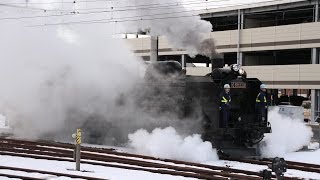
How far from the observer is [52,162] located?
1019 centimetres

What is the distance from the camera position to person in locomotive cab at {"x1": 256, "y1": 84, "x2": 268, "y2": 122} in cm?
1190

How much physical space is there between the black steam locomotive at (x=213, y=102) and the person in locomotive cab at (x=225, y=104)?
143 millimetres

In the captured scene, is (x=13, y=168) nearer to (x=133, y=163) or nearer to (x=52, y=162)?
(x=52, y=162)

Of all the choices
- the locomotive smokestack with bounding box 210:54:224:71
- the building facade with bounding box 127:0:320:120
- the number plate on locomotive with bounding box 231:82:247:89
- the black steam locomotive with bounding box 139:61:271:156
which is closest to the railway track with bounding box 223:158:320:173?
the black steam locomotive with bounding box 139:61:271:156

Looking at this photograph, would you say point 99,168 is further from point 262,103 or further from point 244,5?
point 244,5

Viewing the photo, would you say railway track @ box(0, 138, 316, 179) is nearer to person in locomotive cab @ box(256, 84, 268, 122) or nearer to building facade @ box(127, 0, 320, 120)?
person in locomotive cab @ box(256, 84, 268, 122)

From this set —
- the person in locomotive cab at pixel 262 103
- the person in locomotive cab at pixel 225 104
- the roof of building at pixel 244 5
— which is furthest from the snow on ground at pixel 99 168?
the roof of building at pixel 244 5

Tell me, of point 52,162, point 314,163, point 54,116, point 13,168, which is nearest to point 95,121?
point 54,116

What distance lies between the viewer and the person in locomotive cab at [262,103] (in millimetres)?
11898

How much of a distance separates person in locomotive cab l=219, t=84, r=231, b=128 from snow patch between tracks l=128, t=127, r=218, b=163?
678 millimetres

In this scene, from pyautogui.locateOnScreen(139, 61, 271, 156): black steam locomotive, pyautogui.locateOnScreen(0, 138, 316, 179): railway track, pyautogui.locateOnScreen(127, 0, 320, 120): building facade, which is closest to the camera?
pyautogui.locateOnScreen(0, 138, 316, 179): railway track

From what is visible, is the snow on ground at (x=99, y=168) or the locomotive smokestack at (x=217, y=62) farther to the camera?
the locomotive smokestack at (x=217, y=62)

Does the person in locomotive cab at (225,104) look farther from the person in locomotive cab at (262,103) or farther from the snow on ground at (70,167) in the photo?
the snow on ground at (70,167)

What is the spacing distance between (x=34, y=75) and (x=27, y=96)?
0.67 meters
